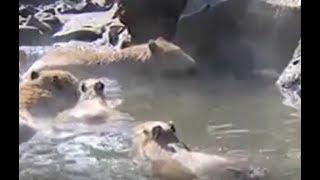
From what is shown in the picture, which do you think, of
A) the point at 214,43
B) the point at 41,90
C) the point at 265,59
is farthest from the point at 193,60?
the point at 41,90

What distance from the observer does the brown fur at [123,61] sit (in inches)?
60.2

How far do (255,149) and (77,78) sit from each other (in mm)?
478

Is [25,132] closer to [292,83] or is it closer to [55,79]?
[55,79]

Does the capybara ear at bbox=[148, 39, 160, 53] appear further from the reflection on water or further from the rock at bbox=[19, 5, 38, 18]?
the rock at bbox=[19, 5, 38, 18]

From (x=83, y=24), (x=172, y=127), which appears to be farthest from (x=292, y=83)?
(x=83, y=24)

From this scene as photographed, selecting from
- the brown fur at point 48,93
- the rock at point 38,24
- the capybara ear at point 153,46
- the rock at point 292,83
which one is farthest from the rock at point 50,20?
the rock at point 292,83

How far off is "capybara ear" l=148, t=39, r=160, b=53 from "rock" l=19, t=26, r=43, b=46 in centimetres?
28

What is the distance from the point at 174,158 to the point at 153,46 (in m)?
0.29

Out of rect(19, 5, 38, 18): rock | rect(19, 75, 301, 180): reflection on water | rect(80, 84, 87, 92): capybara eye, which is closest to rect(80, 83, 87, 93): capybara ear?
rect(80, 84, 87, 92): capybara eye

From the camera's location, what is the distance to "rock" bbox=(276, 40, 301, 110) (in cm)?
143

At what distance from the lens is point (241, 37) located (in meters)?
1.53

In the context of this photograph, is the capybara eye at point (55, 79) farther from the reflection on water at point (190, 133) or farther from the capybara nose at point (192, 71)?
the capybara nose at point (192, 71)

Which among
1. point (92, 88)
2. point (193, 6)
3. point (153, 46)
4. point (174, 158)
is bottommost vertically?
point (174, 158)
